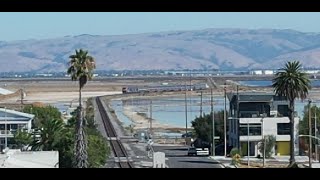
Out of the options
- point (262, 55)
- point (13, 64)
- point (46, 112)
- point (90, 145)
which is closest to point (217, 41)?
point (262, 55)

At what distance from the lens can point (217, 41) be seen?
193875mm

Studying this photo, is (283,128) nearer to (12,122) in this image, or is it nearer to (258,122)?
(258,122)

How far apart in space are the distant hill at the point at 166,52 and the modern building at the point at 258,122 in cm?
10431

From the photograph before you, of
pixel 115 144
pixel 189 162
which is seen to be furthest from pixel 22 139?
pixel 115 144

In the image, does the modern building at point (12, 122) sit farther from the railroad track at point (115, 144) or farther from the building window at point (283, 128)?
the building window at point (283, 128)

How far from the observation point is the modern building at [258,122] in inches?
1044

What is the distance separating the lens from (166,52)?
170m

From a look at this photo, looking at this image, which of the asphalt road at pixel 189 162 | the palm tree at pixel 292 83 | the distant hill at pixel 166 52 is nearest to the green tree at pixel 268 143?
the asphalt road at pixel 189 162

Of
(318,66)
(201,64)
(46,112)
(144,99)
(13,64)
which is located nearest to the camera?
(46,112)

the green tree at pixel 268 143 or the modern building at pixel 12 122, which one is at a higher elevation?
the modern building at pixel 12 122

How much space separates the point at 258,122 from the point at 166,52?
14318 centimetres
